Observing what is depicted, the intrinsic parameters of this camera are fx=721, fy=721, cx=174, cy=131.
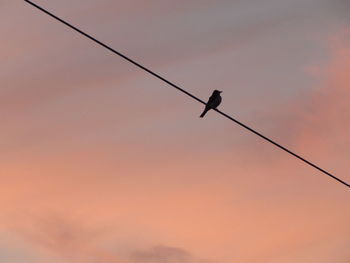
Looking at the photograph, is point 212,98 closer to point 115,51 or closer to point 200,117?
point 200,117

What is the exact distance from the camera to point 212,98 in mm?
36219

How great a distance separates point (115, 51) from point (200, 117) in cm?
1947

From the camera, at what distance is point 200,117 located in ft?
120

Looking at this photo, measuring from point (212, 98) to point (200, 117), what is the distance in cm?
119

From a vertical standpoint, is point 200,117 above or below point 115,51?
above

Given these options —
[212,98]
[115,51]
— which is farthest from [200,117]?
[115,51]

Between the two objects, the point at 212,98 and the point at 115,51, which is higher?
the point at 212,98

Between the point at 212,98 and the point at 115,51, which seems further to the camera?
the point at 212,98

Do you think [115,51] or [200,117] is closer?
[115,51]

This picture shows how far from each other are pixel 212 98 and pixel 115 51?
62.7ft

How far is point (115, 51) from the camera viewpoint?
17.4 metres
